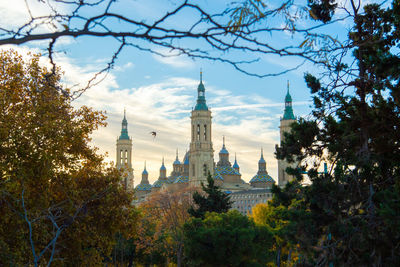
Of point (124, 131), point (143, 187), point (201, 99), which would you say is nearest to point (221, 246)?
point (201, 99)

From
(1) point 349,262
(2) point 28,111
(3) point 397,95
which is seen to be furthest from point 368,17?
(2) point 28,111

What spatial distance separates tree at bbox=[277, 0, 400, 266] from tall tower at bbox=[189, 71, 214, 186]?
265 ft

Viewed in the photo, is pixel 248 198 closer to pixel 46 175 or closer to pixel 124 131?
pixel 124 131

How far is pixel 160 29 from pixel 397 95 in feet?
31.2

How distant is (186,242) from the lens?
28.1m

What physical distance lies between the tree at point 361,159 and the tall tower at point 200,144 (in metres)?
80.9

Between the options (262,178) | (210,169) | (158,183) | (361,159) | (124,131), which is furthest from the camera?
(124,131)

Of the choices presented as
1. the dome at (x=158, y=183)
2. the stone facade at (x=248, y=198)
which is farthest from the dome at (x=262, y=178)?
the dome at (x=158, y=183)

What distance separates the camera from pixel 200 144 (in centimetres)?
9675

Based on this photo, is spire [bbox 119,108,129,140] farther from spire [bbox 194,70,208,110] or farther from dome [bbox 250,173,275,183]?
dome [bbox 250,173,275,183]

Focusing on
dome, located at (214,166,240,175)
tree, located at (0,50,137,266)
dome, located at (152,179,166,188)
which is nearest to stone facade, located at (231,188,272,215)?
dome, located at (214,166,240,175)

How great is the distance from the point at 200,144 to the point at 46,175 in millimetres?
82175

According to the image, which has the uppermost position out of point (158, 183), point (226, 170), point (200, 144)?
point (200, 144)

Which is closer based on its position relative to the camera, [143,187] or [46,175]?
[46,175]
